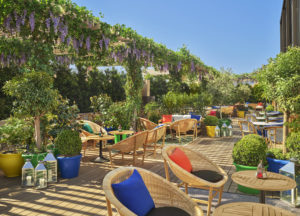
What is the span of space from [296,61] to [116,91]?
8.81 metres

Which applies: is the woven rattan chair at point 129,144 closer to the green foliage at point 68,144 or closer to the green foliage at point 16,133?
the green foliage at point 68,144

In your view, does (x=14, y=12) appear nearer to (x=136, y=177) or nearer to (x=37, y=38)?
(x=37, y=38)

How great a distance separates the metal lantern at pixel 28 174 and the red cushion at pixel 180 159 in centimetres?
247

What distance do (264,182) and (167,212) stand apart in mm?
1083

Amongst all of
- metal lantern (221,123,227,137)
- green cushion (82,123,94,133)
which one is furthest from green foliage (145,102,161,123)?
green cushion (82,123,94,133)

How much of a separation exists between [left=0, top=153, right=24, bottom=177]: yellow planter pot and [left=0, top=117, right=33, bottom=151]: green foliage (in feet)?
1.02

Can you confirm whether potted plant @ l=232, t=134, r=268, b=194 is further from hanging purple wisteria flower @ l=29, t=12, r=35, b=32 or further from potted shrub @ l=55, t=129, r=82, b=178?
hanging purple wisteria flower @ l=29, t=12, r=35, b=32

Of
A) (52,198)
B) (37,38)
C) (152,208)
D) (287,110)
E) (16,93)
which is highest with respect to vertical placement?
(37,38)

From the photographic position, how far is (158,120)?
9.28m

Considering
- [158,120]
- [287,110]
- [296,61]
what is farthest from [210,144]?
[296,61]

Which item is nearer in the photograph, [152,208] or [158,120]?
[152,208]

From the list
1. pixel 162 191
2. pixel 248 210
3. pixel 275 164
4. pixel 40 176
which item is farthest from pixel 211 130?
pixel 248 210

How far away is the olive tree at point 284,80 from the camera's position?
3764mm

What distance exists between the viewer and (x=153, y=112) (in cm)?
945
